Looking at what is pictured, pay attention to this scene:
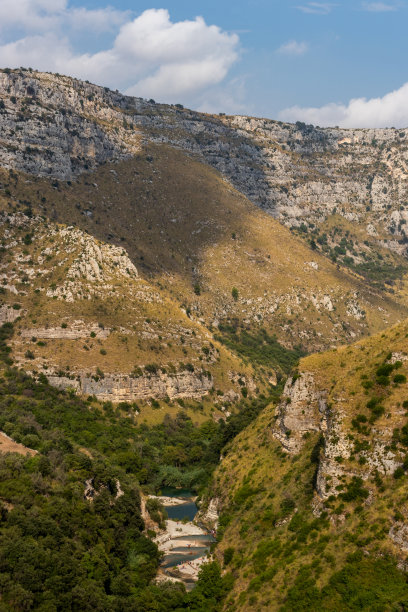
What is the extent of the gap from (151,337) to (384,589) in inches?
4644

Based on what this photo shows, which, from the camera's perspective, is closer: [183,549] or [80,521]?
[80,521]

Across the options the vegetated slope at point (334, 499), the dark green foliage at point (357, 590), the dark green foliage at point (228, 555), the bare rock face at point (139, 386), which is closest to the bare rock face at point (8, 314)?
the bare rock face at point (139, 386)

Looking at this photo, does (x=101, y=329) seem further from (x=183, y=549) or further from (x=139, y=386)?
(x=183, y=549)

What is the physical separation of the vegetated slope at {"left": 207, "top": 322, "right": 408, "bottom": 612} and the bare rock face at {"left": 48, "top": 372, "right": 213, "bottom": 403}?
243 feet

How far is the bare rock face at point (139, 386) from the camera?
5773 inches

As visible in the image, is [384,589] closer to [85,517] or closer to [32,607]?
[32,607]

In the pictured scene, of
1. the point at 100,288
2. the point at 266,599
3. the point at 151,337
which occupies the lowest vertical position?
the point at 266,599

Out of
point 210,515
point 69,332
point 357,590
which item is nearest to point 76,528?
point 210,515

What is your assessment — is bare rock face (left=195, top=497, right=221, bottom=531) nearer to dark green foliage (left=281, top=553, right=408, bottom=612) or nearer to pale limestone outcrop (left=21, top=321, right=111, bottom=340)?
dark green foliage (left=281, top=553, right=408, bottom=612)

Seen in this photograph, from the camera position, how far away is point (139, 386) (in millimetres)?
153250

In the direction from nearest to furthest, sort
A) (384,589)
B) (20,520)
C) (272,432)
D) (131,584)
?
(384,589)
(20,520)
(131,584)
(272,432)

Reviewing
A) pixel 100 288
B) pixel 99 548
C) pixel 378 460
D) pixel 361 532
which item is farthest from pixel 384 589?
pixel 100 288

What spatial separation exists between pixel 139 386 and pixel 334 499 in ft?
319

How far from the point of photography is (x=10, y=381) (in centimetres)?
13788
